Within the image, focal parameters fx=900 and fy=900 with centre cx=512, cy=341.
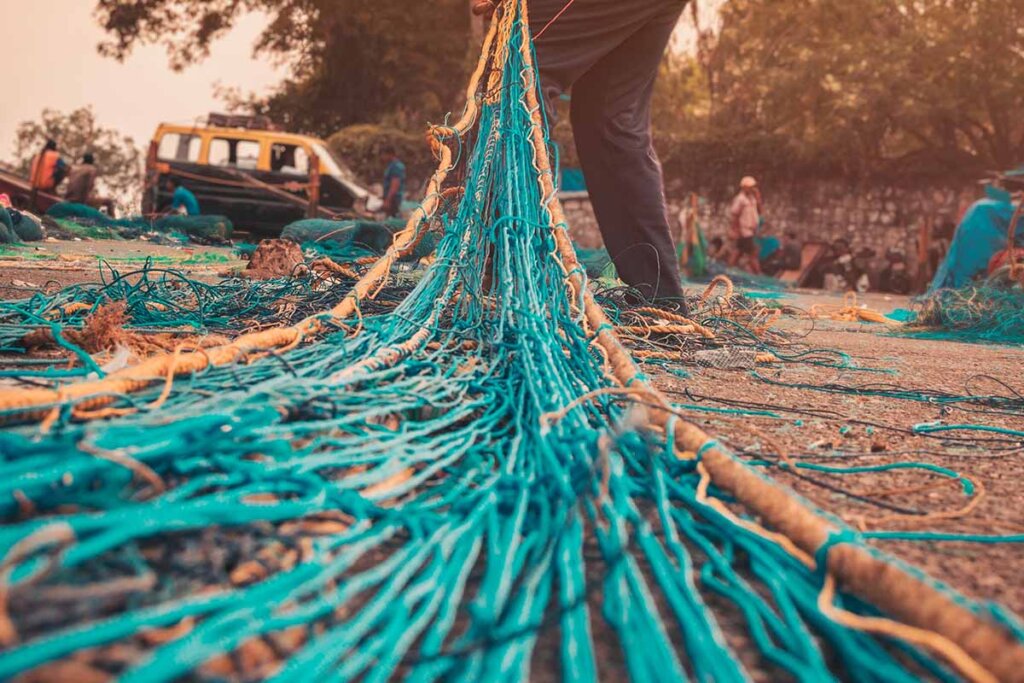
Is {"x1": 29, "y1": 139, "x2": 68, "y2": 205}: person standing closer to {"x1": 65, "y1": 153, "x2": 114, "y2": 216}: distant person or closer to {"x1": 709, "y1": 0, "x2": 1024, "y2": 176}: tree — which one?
{"x1": 65, "y1": 153, "x2": 114, "y2": 216}: distant person

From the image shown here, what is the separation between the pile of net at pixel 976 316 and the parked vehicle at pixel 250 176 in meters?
8.71

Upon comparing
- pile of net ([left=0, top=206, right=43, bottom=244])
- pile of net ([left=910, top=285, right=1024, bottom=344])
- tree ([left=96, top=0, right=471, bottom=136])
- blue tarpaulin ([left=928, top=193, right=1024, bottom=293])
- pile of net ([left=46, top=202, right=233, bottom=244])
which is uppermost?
tree ([left=96, top=0, right=471, bottom=136])

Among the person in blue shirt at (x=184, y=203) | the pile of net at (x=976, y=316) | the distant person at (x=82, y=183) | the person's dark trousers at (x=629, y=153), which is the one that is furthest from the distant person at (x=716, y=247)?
the person's dark trousers at (x=629, y=153)

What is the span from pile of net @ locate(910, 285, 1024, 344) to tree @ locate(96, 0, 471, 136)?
1604cm

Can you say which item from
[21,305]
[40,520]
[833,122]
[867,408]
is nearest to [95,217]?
[21,305]

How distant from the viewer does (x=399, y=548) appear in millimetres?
992

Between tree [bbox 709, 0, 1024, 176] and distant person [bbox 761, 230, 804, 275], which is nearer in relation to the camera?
distant person [bbox 761, 230, 804, 275]

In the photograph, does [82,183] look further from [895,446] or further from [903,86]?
[903,86]

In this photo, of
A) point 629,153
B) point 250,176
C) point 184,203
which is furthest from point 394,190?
point 629,153

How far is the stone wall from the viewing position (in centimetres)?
1833

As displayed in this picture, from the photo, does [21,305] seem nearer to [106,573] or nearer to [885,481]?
[106,573]

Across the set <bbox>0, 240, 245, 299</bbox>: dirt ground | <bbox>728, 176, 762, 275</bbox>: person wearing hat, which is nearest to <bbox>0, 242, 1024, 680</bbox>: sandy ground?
<bbox>0, 240, 245, 299</bbox>: dirt ground

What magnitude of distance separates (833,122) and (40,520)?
1980 cm

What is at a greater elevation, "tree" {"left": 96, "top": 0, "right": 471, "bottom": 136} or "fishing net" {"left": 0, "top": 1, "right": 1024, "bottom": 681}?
"tree" {"left": 96, "top": 0, "right": 471, "bottom": 136}
